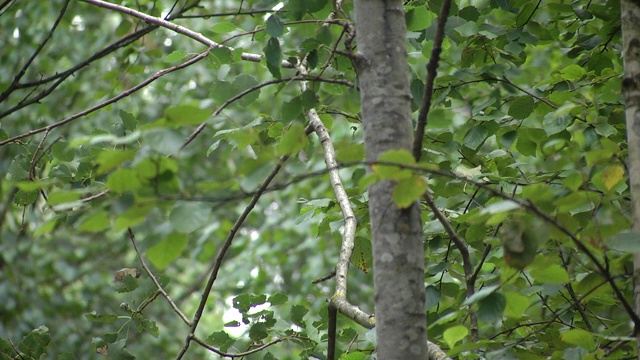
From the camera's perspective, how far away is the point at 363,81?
3.26 ft

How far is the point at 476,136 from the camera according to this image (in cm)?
146

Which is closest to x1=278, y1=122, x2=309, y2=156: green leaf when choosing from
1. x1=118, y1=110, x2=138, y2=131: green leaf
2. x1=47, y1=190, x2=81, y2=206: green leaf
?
x1=47, y1=190, x2=81, y2=206: green leaf

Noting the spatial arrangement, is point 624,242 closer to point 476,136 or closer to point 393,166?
point 393,166

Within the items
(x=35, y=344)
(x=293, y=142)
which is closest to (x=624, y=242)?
(x=293, y=142)

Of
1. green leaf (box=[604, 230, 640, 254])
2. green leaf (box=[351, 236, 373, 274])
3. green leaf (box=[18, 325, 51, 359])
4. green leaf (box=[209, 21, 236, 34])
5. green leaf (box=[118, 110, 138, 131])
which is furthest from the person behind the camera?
green leaf (box=[18, 325, 51, 359])

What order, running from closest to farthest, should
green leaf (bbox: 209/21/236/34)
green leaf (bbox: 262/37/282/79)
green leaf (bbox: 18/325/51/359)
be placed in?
green leaf (bbox: 262/37/282/79)
green leaf (bbox: 209/21/236/34)
green leaf (bbox: 18/325/51/359)

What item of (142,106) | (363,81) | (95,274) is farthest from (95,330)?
(363,81)

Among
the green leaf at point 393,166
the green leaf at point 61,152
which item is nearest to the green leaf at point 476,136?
the green leaf at point 393,166

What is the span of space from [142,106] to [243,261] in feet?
4.18

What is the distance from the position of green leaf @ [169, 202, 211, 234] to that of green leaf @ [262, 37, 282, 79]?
37 cm

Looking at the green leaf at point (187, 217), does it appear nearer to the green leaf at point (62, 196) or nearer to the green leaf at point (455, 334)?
the green leaf at point (62, 196)

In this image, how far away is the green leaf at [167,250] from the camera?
2.54ft

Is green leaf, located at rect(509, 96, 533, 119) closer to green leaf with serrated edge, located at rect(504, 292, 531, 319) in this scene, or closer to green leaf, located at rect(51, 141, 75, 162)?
green leaf with serrated edge, located at rect(504, 292, 531, 319)

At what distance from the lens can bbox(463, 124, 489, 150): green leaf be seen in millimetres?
1452
